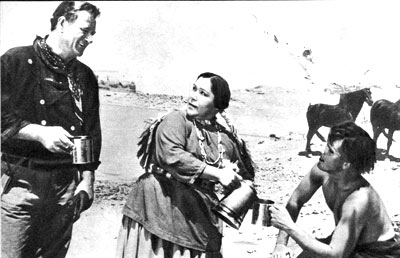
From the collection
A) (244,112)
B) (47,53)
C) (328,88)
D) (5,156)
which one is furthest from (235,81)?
(5,156)

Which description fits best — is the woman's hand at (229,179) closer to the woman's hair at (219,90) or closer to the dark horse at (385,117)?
the woman's hair at (219,90)

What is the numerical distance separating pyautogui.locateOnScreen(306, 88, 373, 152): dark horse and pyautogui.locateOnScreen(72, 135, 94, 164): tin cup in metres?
1.20

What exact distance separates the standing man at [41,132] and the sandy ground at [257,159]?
216 mm

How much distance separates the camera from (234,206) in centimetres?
340

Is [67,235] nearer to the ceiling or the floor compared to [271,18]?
nearer to the floor

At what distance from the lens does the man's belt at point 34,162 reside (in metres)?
3.63

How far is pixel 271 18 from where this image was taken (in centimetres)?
394

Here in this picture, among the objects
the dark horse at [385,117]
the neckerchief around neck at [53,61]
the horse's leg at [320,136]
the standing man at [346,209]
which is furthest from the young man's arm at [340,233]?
the neckerchief around neck at [53,61]

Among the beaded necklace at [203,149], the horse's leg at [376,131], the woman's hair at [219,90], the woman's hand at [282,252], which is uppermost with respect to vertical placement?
the woman's hair at [219,90]

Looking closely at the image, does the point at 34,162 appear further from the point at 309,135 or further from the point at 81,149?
the point at 309,135

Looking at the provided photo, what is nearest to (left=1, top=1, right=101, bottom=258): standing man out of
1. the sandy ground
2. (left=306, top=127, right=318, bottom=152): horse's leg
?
the sandy ground

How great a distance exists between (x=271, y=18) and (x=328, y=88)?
511mm

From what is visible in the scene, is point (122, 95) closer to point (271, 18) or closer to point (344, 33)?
point (271, 18)


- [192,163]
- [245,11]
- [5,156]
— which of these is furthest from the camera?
[245,11]
